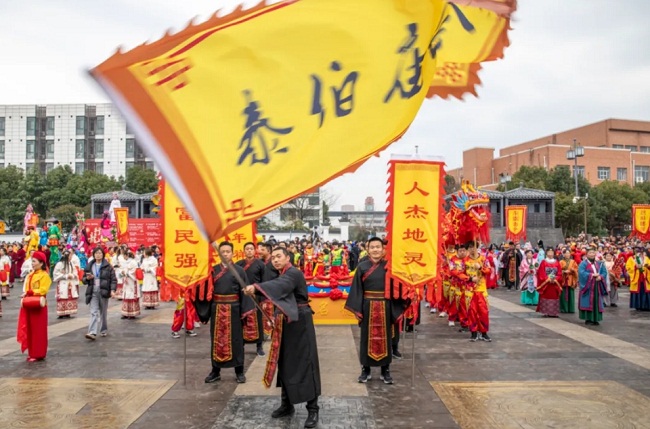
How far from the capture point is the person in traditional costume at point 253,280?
8.01m

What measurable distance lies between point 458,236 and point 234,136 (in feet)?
29.2

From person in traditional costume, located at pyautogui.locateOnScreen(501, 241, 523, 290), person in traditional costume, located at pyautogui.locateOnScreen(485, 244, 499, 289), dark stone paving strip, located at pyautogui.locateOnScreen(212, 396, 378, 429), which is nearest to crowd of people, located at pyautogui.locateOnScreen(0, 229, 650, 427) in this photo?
dark stone paving strip, located at pyautogui.locateOnScreen(212, 396, 378, 429)

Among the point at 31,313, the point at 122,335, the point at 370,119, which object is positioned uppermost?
the point at 370,119

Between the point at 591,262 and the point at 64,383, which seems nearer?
the point at 64,383

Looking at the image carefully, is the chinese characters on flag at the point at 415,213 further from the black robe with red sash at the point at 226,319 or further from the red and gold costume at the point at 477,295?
the red and gold costume at the point at 477,295

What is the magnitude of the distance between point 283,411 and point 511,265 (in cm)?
1677

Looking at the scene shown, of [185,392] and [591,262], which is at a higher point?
[591,262]

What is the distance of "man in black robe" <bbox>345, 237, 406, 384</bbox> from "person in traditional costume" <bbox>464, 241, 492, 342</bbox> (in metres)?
3.06

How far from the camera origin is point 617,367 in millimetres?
7422

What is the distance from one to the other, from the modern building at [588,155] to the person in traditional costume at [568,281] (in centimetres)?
3959

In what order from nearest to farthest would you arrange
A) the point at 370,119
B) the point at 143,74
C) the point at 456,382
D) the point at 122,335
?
the point at 143,74, the point at 370,119, the point at 456,382, the point at 122,335

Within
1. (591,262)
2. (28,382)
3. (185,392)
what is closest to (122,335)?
(28,382)

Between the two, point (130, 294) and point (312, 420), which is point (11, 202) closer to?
point (130, 294)

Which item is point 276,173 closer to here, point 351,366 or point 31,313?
point 351,366
